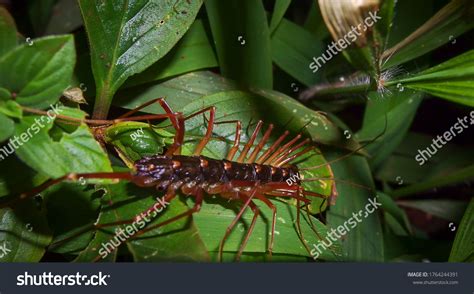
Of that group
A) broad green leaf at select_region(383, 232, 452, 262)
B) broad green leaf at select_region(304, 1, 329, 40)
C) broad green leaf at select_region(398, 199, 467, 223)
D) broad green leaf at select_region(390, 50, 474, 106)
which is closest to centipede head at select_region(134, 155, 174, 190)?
broad green leaf at select_region(390, 50, 474, 106)

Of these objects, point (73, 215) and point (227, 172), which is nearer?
point (73, 215)

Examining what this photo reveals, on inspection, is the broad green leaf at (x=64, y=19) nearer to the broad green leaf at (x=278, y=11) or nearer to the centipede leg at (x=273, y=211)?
the broad green leaf at (x=278, y=11)

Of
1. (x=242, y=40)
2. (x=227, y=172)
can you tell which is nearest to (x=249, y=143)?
(x=227, y=172)

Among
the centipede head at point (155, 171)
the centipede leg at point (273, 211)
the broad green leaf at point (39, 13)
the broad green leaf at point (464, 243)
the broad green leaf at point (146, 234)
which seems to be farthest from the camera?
the broad green leaf at point (39, 13)

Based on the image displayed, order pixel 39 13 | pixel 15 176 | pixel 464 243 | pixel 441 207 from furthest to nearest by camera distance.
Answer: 1. pixel 441 207
2. pixel 39 13
3. pixel 464 243
4. pixel 15 176

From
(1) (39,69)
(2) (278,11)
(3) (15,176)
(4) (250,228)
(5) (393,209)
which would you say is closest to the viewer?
(1) (39,69)

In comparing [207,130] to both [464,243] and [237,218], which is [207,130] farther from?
[464,243]

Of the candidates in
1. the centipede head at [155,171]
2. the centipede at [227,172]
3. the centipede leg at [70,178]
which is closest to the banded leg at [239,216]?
the centipede at [227,172]
